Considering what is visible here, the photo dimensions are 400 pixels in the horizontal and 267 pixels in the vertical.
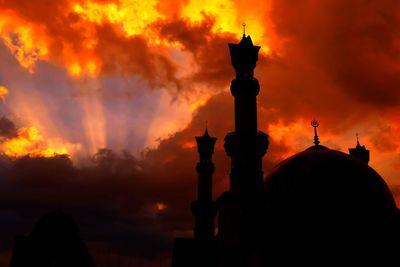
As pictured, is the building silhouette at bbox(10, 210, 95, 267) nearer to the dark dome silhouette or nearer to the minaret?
the minaret

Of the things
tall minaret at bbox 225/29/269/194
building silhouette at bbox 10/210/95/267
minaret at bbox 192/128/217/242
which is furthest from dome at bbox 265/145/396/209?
building silhouette at bbox 10/210/95/267

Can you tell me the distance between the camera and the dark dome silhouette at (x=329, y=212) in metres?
16.7

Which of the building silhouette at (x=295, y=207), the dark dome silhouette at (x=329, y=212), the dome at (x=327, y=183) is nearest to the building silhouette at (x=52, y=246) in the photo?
the building silhouette at (x=295, y=207)

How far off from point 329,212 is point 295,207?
1606 millimetres

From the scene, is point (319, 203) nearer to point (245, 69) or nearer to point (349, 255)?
point (349, 255)

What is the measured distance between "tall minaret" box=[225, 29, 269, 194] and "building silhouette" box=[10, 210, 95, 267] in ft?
62.9

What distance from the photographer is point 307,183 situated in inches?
776

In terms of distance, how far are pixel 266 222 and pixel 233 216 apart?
1.52m

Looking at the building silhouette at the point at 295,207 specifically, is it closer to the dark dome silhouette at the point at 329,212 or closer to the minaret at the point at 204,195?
the dark dome silhouette at the point at 329,212

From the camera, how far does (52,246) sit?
3294 centimetres

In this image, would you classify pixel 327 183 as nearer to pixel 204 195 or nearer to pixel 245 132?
pixel 245 132

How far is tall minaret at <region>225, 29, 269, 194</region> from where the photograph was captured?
1919 centimetres

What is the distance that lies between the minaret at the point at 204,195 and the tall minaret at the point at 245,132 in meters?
8.48

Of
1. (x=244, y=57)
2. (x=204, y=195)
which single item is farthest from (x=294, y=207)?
(x=204, y=195)
